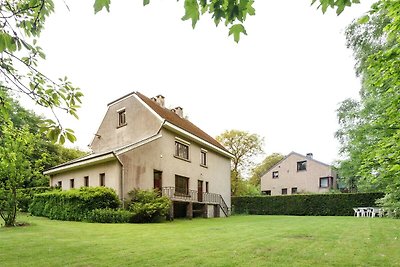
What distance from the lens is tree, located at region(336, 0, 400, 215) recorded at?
17.2ft

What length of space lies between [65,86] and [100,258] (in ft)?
12.0

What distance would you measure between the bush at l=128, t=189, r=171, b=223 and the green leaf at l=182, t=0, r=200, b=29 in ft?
43.3

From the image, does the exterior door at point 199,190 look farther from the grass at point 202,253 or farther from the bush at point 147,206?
the grass at point 202,253

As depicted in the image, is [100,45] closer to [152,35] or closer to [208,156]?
[152,35]

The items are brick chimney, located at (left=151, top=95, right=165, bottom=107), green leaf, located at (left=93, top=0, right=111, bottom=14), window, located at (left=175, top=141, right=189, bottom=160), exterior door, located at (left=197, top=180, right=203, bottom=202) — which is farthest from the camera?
brick chimney, located at (left=151, top=95, right=165, bottom=107)

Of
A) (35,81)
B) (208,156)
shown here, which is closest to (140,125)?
(208,156)

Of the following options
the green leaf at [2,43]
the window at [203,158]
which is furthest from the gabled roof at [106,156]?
the green leaf at [2,43]

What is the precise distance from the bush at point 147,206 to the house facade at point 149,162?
79 cm

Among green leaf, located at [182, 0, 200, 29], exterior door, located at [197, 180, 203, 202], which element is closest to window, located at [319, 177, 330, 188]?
exterior door, located at [197, 180, 203, 202]

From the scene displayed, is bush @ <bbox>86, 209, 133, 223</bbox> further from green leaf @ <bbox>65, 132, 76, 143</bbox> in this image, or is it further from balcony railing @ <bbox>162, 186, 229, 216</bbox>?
green leaf @ <bbox>65, 132, 76, 143</bbox>

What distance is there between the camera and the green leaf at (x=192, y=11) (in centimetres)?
307

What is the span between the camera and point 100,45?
4.34 meters

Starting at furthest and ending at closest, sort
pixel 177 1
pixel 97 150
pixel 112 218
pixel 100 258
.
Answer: pixel 97 150 → pixel 112 218 → pixel 100 258 → pixel 177 1

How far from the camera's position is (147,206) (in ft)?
50.3
